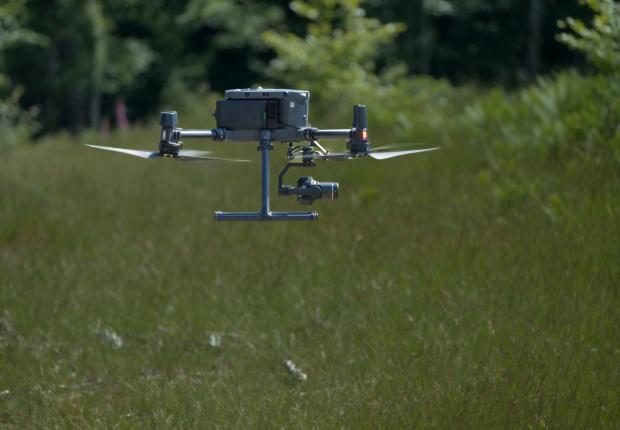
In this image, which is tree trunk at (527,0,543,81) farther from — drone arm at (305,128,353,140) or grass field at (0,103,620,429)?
drone arm at (305,128,353,140)

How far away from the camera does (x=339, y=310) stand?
6125 mm

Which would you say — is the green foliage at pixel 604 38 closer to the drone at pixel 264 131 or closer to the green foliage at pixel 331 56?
the drone at pixel 264 131

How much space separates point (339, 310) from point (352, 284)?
40 cm

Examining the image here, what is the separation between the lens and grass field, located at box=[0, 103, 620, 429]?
454cm

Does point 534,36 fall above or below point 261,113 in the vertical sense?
above

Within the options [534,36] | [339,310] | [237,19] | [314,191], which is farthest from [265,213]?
[237,19]

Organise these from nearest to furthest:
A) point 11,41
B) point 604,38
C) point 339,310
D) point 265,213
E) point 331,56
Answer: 1. point 265,213
2. point 339,310
3. point 604,38
4. point 11,41
5. point 331,56

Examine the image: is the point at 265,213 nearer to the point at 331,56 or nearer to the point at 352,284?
the point at 352,284

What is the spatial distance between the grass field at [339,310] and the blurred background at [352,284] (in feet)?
0.05

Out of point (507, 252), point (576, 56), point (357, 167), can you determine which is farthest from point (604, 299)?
point (576, 56)

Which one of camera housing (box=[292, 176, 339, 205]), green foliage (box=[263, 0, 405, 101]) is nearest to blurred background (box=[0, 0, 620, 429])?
camera housing (box=[292, 176, 339, 205])

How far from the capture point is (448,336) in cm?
530

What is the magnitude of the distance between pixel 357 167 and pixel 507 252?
3.56 m

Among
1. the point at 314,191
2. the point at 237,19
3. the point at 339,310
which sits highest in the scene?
the point at 237,19
